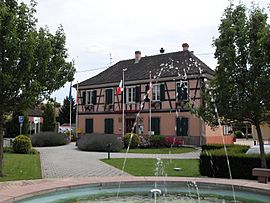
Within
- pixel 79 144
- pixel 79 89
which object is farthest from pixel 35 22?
pixel 79 89

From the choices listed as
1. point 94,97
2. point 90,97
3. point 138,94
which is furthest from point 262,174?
point 90,97

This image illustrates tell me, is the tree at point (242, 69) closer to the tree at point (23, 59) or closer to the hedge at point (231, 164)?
the hedge at point (231, 164)

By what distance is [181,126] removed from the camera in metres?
34.7

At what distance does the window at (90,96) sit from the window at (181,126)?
11755 mm

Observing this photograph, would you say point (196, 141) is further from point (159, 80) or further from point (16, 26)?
point (16, 26)

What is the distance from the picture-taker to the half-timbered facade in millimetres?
34188

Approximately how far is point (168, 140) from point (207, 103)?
1827 centimetres

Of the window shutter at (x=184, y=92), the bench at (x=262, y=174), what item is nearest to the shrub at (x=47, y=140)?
the window shutter at (x=184, y=92)

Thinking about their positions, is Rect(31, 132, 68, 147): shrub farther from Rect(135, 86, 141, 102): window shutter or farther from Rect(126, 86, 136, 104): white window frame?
Rect(135, 86, 141, 102): window shutter

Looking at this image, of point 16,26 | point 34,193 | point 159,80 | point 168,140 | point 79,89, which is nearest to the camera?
point 34,193

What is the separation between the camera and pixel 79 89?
44.2 meters

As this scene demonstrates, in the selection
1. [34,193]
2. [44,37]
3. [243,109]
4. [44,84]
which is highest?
[44,37]

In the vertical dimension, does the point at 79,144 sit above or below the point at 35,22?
below

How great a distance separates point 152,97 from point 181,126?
14.7 feet
